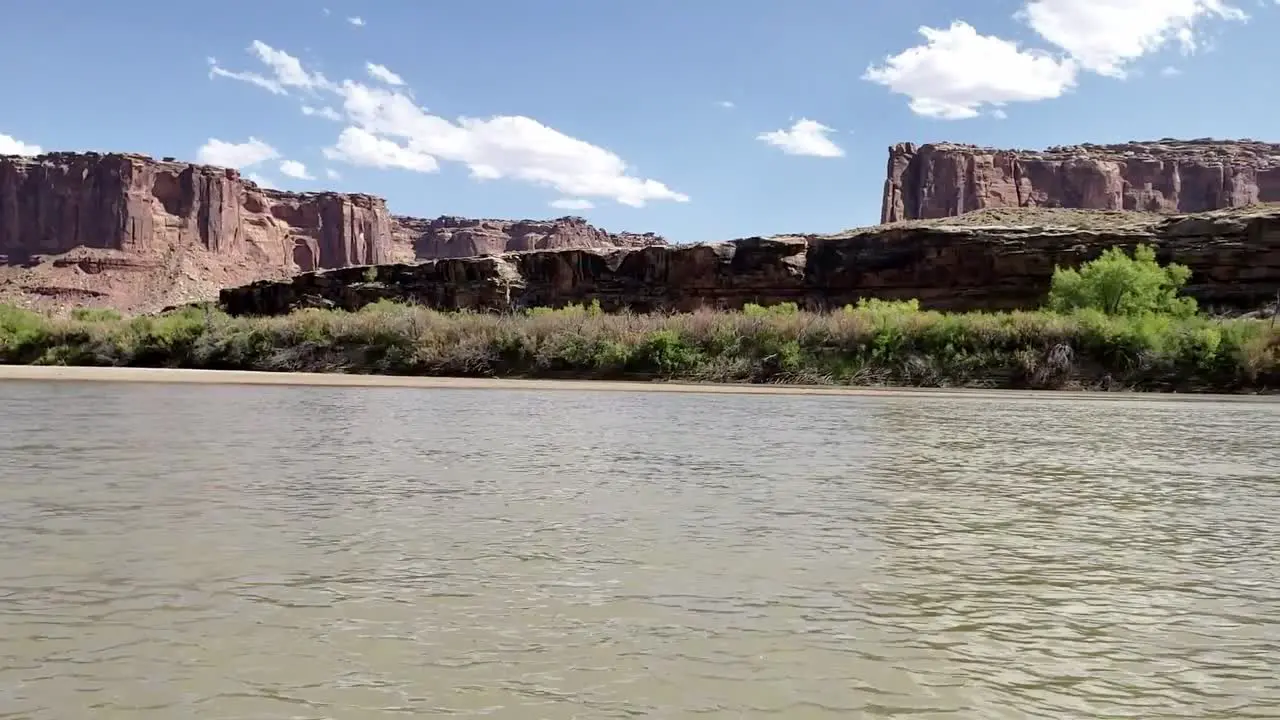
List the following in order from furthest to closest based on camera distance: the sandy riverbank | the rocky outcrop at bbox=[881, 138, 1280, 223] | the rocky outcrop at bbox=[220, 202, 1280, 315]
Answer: the rocky outcrop at bbox=[881, 138, 1280, 223], the rocky outcrop at bbox=[220, 202, 1280, 315], the sandy riverbank

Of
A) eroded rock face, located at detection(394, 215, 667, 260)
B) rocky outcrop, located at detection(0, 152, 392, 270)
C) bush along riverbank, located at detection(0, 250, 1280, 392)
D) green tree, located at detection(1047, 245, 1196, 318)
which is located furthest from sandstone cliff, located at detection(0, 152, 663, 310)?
green tree, located at detection(1047, 245, 1196, 318)

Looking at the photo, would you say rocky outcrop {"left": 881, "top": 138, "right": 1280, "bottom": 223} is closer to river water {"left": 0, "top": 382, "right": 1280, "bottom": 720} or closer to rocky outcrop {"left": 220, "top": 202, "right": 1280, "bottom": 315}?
rocky outcrop {"left": 220, "top": 202, "right": 1280, "bottom": 315}

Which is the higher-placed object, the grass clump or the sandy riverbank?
the grass clump

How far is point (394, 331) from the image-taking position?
1247 inches

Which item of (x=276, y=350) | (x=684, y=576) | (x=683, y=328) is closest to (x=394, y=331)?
(x=276, y=350)

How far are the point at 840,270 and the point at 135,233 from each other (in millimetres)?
103712

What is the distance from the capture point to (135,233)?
122000mm

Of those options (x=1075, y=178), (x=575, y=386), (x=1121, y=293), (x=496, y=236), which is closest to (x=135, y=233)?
(x=496, y=236)

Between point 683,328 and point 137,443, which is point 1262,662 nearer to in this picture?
point 137,443

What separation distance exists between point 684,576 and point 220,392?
58.0 feet

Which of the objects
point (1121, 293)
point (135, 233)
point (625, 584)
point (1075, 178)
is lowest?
point (625, 584)

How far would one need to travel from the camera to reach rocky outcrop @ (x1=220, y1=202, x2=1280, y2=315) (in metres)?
42.1

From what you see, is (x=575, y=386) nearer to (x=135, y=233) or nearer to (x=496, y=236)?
(x=135, y=233)

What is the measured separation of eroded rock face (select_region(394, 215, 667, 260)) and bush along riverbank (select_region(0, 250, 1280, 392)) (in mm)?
133423
